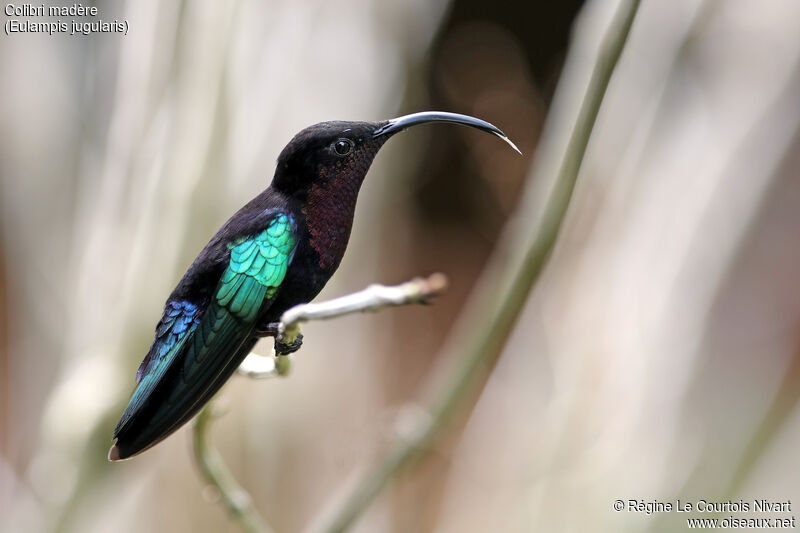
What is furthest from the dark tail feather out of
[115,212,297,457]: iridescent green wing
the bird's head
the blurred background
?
the blurred background

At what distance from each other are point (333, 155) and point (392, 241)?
142 cm

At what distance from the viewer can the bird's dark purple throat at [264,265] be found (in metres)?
0.47

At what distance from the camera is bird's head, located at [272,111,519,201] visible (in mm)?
527

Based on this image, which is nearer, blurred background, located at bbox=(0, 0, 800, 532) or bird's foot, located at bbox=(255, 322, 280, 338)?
bird's foot, located at bbox=(255, 322, 280, 338)

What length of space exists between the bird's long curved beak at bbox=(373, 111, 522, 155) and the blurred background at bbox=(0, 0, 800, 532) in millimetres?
280

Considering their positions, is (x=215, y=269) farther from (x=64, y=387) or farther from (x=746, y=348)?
(x=746, y=348)

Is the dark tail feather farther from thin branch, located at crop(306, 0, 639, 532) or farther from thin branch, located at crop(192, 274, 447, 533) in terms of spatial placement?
thin branch, located at crop(306, 0, 639, 532)

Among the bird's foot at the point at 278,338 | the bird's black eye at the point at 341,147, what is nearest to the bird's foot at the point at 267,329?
the bird's foot at the point at 278,338

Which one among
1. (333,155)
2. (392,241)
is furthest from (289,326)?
(392,241)

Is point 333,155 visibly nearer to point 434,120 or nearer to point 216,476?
point 434,120

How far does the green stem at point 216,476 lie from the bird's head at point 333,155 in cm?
19

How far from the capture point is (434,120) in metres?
0.51

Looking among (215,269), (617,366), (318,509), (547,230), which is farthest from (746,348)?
(215,269)

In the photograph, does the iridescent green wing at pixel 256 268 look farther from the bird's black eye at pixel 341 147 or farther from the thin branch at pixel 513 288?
the thin branch at pixel 513 288
